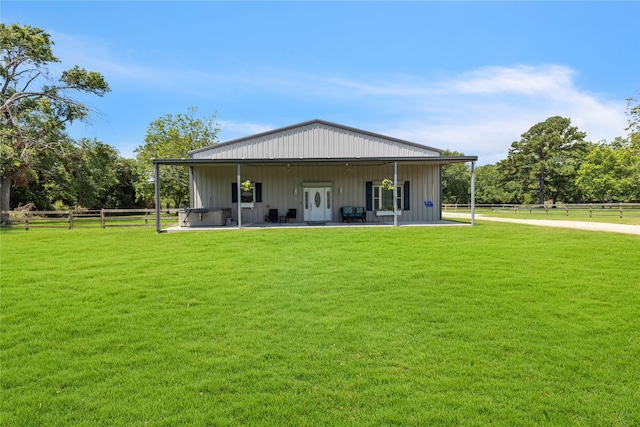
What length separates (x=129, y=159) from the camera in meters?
37.0

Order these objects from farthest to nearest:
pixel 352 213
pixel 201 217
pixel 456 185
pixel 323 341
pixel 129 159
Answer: pixel 456 185 → pixel 129 159 → pixel 352 213 → pixel 201 217 → pixel 323 341

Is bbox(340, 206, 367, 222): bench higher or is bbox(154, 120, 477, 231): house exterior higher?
bbox(154, 120, 477, 231): house exterior

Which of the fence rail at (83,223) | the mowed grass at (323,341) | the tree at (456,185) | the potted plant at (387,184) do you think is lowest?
the mowed grass at (323,341)

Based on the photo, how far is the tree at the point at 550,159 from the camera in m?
44.6

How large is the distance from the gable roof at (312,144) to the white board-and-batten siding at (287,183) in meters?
0.61

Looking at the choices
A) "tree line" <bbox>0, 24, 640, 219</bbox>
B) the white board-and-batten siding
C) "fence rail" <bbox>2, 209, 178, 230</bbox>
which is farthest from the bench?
"tree line" <bbox>0, 24, 640, 219</bbox>

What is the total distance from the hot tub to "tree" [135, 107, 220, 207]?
15994 millimetres

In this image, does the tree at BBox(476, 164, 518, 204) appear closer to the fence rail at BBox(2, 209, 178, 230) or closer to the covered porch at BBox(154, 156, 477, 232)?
the covered porch at BBox(154, 156, 477, 232)

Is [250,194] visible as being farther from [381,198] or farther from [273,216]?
[381,198]

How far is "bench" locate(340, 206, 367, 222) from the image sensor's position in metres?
16.2

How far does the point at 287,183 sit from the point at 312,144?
7.15ft

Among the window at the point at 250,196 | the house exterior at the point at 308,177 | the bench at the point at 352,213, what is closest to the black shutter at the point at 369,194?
the house exterior at the point at 308,177

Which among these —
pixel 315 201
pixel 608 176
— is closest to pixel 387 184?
pixel 315 201

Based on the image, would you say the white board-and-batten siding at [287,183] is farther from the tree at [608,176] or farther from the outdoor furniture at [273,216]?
the tree at [608,176]
